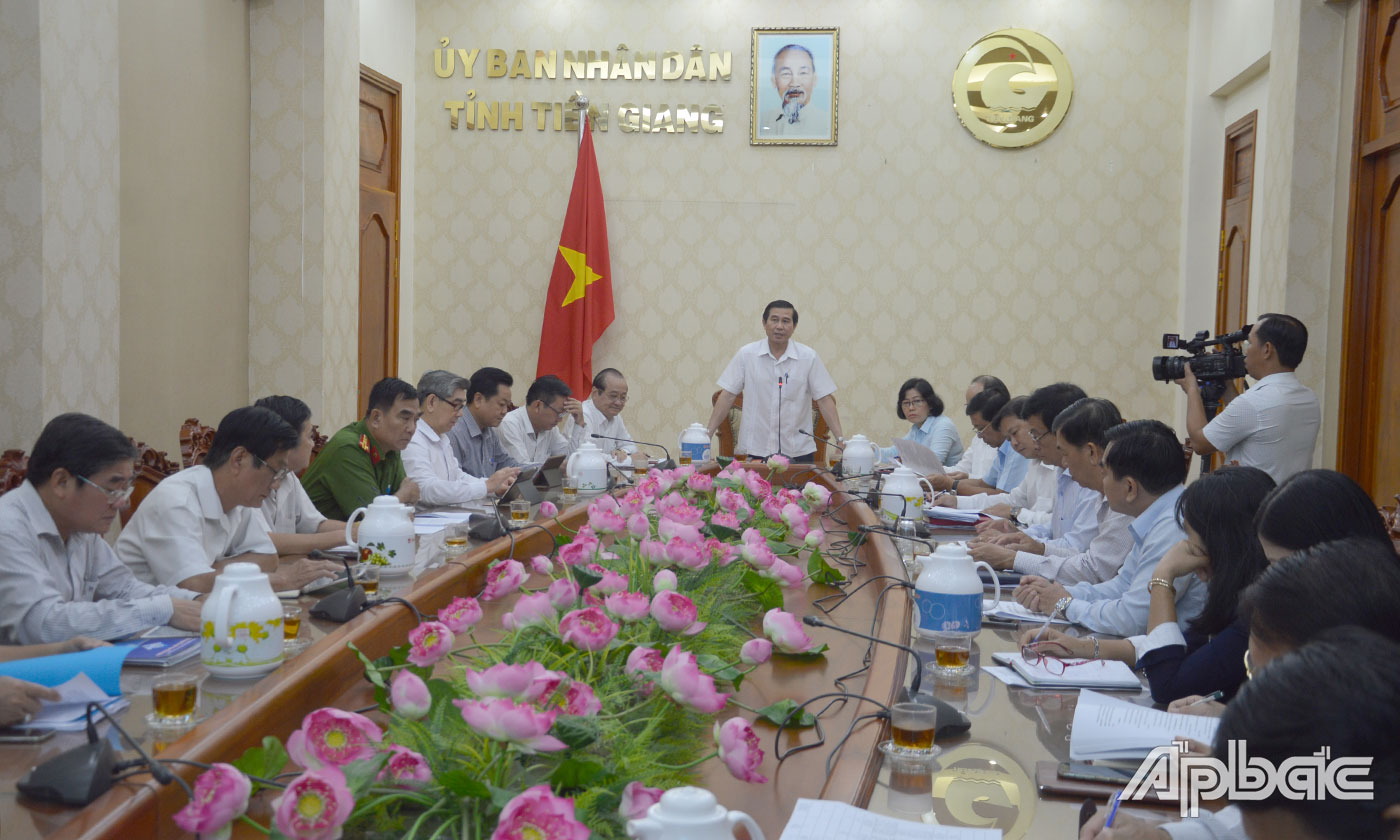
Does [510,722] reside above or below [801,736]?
above

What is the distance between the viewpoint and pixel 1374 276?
4758mm

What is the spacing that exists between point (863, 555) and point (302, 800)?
7.19 ft

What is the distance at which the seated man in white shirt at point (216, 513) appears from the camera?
101 inches

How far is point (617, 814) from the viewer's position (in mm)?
1109

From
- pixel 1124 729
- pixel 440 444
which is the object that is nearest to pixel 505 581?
pixel 1124 729

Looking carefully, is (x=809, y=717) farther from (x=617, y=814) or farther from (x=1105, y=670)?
(x=1105, y=670)

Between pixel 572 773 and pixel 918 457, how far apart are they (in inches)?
148

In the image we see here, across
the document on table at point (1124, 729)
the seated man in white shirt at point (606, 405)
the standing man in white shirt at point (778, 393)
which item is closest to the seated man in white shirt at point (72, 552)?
the document on table at point (1124, 729)

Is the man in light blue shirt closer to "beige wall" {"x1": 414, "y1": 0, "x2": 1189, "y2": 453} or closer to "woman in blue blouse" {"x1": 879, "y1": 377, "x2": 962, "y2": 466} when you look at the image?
"woman in blue blouse" {"x1": 879, "y1": 377, "x2": 962, "y2": 466}

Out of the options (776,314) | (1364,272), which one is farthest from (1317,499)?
(776,314)

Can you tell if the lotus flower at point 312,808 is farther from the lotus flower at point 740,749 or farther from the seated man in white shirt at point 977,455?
the seated man in white shirt at point 977,455

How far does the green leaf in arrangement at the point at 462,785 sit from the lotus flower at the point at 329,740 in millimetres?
123

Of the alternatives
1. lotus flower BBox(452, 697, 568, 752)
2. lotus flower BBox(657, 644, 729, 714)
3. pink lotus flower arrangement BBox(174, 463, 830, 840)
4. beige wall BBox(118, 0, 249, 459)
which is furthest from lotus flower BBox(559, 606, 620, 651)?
beige wall BBox(118, 0, 249, 459)

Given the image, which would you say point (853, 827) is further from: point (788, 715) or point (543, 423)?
point (543, 423)
